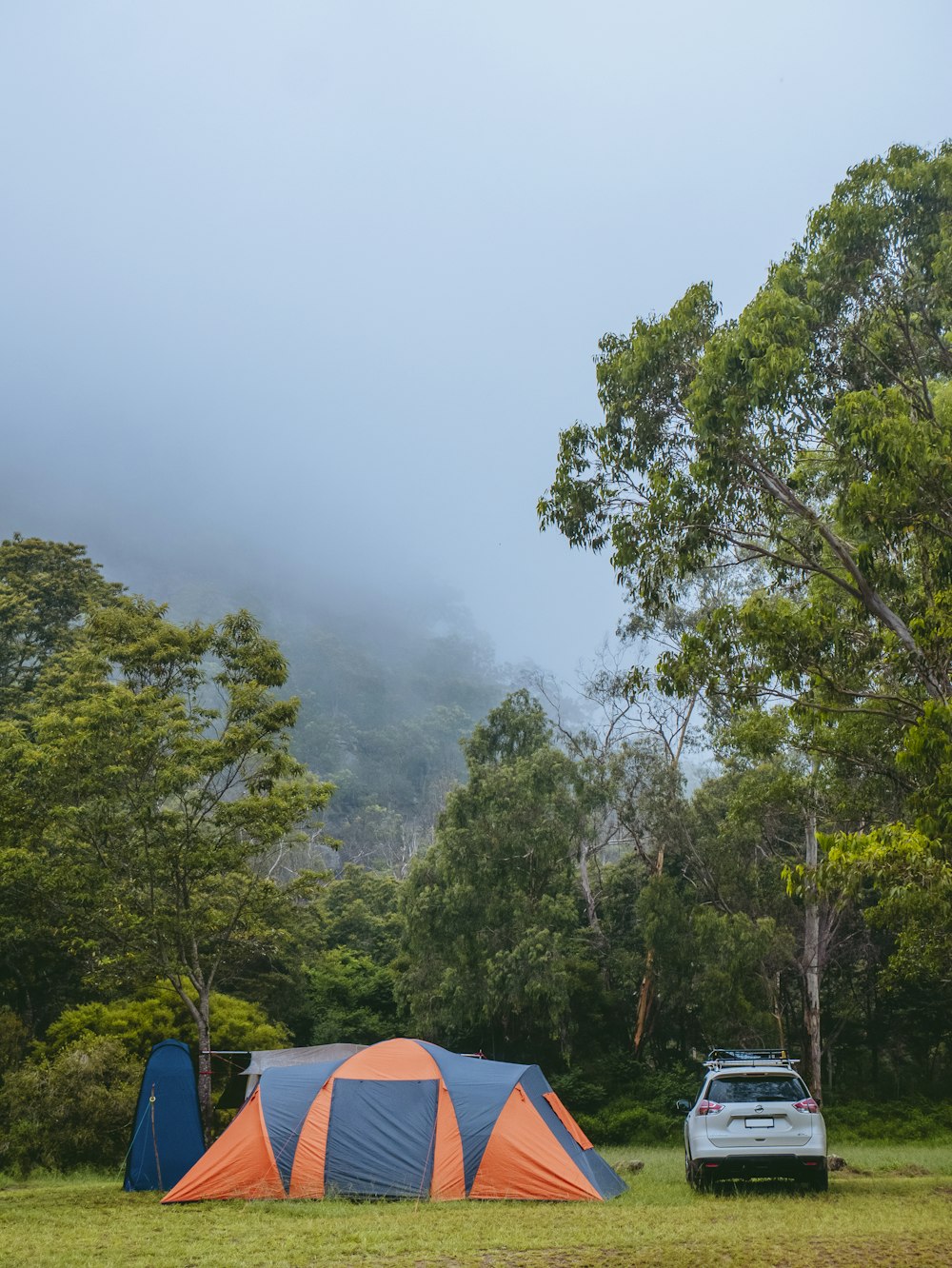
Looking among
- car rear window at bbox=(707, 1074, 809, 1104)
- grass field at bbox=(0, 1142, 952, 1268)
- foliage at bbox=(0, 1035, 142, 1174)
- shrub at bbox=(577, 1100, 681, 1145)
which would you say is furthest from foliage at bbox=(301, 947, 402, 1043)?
car rear window at bbox=(707, 1074, 809, 1104)

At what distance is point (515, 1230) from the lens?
8727 mm

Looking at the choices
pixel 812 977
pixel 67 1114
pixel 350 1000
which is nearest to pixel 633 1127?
pixel 812 977

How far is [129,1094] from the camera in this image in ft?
53.3

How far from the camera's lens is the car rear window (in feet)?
34.8

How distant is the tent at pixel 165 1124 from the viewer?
13.2 metres

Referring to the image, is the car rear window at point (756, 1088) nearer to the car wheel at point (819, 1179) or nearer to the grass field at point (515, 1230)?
the car wheel at point (819, 1179)

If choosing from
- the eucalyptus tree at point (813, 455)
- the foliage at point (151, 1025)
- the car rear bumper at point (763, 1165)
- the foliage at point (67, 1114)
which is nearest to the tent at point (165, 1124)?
the foliage at point (67, 1114)

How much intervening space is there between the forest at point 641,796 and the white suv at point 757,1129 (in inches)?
86.1

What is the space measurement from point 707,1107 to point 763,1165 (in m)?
0.74

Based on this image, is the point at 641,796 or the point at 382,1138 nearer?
the point at 382,1138

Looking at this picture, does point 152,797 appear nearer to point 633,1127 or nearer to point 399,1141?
point 399,1141

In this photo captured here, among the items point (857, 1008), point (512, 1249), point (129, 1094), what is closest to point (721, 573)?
point (857, 1008)

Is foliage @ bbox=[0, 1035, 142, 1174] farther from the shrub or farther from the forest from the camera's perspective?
the shrub

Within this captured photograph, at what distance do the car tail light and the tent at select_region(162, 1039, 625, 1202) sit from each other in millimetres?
1522
